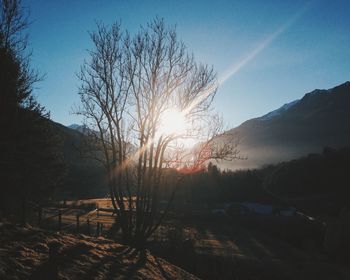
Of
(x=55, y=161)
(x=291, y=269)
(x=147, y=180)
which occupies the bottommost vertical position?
(x=291, y=269)

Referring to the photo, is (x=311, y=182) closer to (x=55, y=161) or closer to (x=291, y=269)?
(x=291, y=269)

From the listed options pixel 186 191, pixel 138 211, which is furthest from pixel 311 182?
pixel 138 211

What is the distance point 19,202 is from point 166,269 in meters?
15.2

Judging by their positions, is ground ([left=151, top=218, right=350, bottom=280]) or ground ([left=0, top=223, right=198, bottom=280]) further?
ground ([left=151, top=218, right=350, bottom=280])

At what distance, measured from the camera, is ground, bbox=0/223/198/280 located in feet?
21.4

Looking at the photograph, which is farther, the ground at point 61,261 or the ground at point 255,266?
the ground at point 255,266

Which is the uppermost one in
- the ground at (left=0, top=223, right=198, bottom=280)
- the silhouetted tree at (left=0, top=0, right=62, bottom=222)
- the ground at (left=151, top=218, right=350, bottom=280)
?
the silhouetted tree at (left=0, top=0, right=62, bottom=222)

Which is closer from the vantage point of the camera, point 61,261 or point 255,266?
point 61,261

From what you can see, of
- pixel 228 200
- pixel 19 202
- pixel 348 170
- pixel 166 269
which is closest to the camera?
pixel 166 269

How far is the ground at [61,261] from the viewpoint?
651 centimetres

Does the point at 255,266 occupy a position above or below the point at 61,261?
below

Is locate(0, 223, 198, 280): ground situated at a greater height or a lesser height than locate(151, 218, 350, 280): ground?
greater

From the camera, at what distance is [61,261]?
26.2 feet

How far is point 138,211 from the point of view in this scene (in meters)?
15.4
